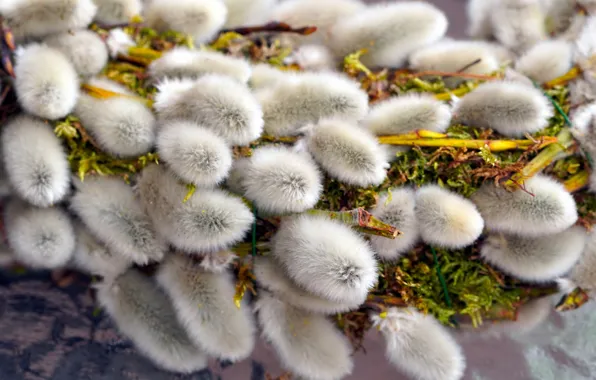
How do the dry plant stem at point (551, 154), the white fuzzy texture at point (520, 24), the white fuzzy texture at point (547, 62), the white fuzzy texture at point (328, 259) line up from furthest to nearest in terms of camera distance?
the white fuzzy texture at point (520, 24) < the white fuzzy texture at point (547, 62) < the dry plant stem at point (551, 154) < the white fuzzy texture at point (328, 259)

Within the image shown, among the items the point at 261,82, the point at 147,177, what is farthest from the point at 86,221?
the point at 261,82

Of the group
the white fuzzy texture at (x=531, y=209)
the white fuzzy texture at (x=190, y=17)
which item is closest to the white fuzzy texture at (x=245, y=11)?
the white fuzzy texture at (x=190, y=17)

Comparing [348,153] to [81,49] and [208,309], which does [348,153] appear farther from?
[81,49]

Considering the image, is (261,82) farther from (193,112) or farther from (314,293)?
(314,293)

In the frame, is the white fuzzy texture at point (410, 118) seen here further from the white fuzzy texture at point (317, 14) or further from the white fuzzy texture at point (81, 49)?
the white fuzzy texture at point (81, 49)

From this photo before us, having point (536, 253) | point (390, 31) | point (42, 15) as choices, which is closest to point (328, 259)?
point (536, 253)

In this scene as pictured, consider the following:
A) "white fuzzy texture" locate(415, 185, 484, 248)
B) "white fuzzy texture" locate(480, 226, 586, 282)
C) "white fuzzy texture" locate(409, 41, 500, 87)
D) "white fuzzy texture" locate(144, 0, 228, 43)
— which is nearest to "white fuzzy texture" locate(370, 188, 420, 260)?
"white fuzzy texture" locate(415, 185, 484, 248)
